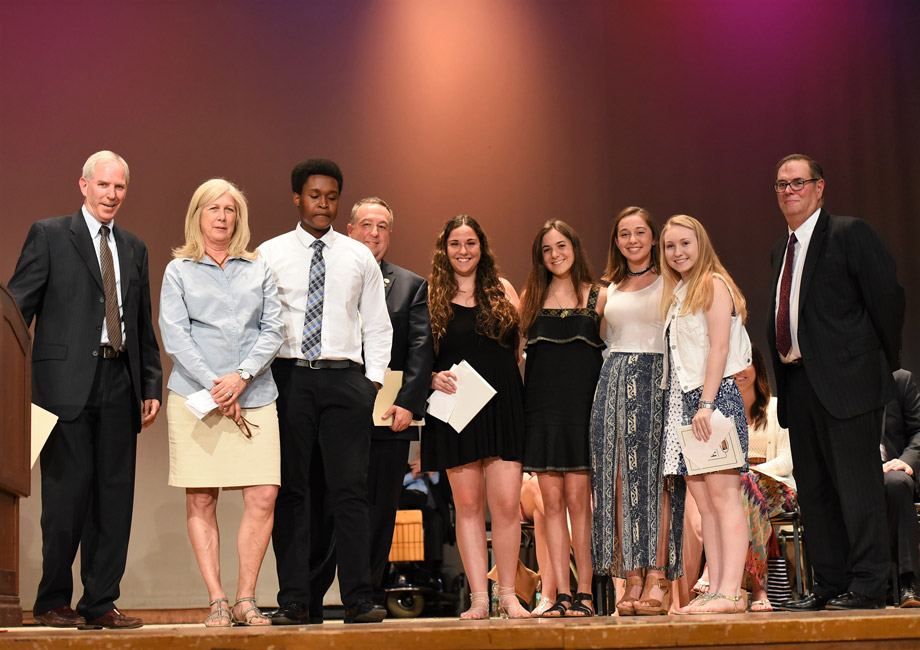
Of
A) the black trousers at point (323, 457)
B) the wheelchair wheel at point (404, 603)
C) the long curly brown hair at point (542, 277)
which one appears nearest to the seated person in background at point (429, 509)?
the wheelchair wheel at point (404, 603)

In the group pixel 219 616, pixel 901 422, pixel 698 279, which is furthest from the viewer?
pixel 901 422

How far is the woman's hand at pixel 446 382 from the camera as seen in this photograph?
142 inches

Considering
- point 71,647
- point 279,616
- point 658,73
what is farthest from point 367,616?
point 658,73

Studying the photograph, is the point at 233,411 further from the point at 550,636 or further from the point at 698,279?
the point at 698,279

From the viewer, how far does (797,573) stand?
14.9 ft

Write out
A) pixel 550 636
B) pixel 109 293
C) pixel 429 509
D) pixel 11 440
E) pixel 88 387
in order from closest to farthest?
pixel 550 636 → pixel 11 440 → pixel 88 387 → pixel 109 293 → pixel 429 509

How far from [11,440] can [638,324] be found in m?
2.07

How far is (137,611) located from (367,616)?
279 cm

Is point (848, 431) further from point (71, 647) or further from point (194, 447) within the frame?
point (71, 647)

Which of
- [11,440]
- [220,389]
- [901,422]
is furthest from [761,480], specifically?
[11,440]

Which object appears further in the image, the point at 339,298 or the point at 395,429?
the point at 395,429

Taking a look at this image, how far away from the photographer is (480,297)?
3.73 metres

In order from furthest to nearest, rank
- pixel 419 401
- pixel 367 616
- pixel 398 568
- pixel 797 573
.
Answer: pixel 398 568 → pixel 797 573 → pixel 419 401 → pixel 367 616

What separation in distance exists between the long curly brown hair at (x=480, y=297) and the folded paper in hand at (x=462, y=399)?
16cm
